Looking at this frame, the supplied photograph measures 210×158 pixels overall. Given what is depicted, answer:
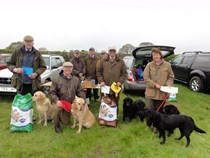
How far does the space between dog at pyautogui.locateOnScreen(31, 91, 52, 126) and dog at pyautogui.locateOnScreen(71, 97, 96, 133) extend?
739 millimetres

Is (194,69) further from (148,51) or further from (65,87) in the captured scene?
(65,87)

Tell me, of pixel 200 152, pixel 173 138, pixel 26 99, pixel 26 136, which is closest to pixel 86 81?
pixel 26 99

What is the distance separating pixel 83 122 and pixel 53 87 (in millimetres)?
1135

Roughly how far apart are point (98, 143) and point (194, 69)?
840 centimetres

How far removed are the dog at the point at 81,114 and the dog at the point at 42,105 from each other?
2.42 ft

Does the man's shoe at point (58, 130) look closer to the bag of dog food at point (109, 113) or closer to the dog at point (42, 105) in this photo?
the dog at point (42, 105)

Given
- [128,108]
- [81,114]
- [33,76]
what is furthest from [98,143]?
[33,76]

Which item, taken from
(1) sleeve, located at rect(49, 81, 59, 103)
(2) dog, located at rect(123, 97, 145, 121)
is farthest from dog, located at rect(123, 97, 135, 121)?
(1) sleeve, located at rect(49, 81, 59, 103)

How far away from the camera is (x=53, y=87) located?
545 cm

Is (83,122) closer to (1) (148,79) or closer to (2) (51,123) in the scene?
(2) (51,123)

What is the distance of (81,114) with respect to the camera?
5320mm

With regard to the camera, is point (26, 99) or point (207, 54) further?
A: point (207, 54)

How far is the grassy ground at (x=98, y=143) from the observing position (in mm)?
4184

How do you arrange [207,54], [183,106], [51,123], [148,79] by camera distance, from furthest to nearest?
[207,54], [183,106], [51,123], [148,79]
